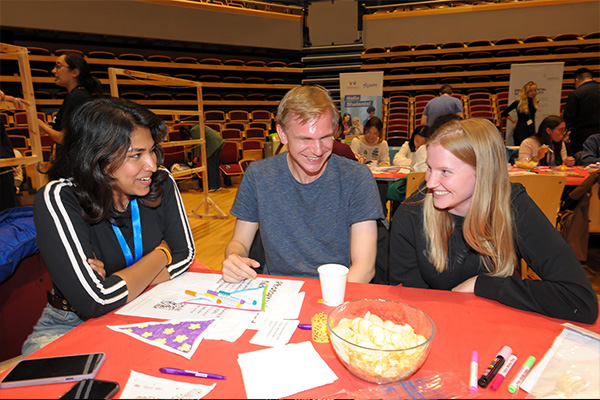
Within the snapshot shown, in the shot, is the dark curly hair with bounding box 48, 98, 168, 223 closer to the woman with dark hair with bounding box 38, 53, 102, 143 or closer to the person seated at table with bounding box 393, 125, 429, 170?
the woman with dark hair with bounding box 38, 53, 102, 143

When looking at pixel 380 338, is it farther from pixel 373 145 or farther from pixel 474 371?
pixel 373 145

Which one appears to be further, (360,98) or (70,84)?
(360,98)

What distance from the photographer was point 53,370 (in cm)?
81

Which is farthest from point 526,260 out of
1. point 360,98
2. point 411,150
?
point 360,98

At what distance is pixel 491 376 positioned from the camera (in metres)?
0.78

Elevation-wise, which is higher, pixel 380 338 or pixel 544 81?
pixel 544 81

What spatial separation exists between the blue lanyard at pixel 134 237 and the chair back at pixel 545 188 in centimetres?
264

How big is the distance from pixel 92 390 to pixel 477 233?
1262mm

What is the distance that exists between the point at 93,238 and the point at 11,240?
68 centimetres

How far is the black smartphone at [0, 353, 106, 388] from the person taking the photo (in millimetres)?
781

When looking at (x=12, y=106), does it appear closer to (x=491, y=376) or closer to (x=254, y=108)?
(x=491, y=376)

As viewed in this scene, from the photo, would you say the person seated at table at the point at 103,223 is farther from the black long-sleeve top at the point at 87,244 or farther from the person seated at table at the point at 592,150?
Answer: the person seated at table at the point at 592,150

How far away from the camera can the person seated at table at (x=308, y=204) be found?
61.1 inches

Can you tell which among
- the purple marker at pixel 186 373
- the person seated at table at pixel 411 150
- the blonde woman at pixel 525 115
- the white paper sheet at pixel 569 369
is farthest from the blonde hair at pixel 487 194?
the blonde woman at pixel 525 115
